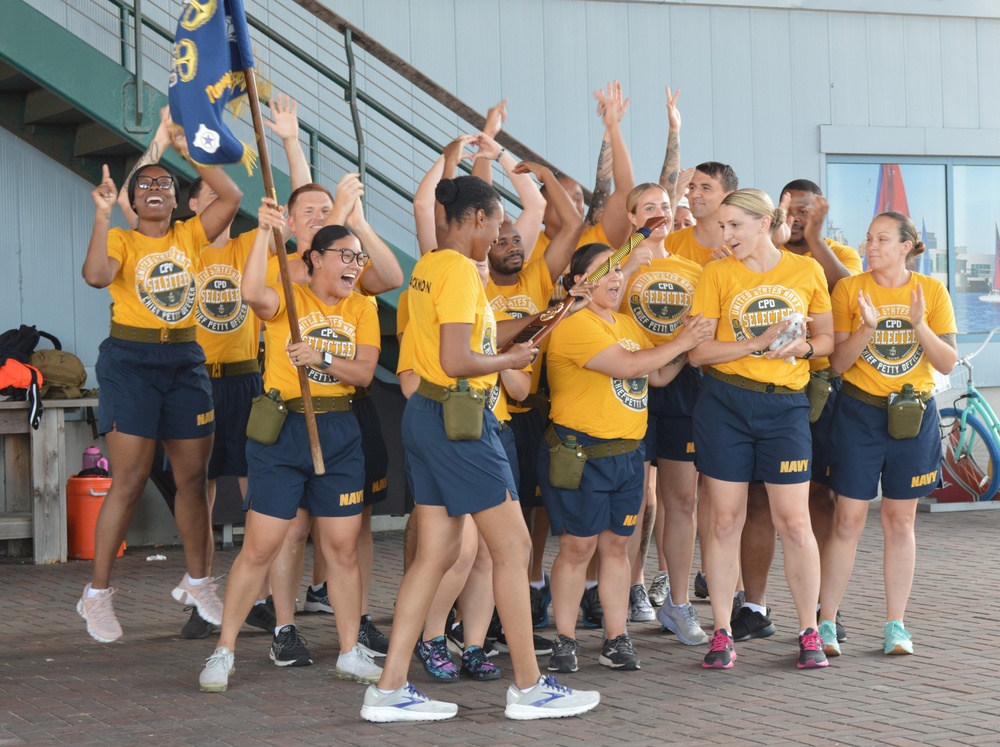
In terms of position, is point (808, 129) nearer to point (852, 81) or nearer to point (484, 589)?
point (852, 81)

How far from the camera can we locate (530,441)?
6641mm

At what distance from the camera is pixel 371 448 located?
21.0 ft

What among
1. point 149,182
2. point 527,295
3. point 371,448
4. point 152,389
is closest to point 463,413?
point 371,448

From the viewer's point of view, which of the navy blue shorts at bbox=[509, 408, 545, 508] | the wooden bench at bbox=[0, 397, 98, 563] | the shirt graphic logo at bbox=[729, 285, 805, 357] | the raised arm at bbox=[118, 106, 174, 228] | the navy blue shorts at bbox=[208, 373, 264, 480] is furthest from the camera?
the wooden bench at bbox=[0, 397, 98, 563]

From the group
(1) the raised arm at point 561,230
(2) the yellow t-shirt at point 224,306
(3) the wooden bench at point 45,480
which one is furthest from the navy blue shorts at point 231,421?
(3) the wooden bench at point 45,480

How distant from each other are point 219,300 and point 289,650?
192cm

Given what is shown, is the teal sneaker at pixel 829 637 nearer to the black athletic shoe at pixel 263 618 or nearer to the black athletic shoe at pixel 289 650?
the black athletic shoe at pixel 289 650

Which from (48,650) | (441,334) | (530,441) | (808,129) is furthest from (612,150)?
(808,129)

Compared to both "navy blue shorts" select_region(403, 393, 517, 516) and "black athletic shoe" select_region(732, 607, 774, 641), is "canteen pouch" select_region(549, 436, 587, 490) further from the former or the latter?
"black athletic shoe" select_region(732, 607, 774, 641)

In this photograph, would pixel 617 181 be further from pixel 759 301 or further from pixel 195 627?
pixel 195 627

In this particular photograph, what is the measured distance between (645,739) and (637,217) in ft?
8.86

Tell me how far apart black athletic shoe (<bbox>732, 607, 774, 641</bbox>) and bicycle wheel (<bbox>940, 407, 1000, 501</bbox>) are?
4.88 metres

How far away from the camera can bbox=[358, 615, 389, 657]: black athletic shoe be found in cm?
642

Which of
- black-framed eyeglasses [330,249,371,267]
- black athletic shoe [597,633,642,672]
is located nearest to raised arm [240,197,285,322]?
black-framed eyeglasses [330,249,371,267]
